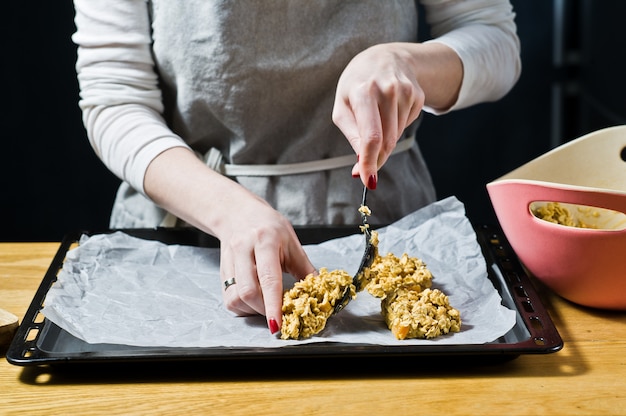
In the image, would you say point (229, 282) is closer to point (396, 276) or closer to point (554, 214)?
point (396, 276)

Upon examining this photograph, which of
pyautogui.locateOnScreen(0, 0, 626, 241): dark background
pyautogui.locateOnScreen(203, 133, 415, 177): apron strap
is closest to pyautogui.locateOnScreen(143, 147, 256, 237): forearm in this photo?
pyautogui.locateOnScreen(203, 133, 415, 177): apron strap

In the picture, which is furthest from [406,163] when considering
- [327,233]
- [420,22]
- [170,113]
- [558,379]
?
[420,22]

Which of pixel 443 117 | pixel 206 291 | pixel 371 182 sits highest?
pixel 371 182

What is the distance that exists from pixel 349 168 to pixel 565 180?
33 cm

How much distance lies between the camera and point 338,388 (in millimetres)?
746

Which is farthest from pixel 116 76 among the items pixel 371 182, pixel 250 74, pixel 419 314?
pixel 419 314

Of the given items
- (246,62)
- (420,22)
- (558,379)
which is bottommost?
(420,22)

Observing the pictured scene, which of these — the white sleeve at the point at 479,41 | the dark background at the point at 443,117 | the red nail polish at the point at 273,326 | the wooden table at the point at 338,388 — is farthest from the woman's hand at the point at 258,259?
the dark background at the point at 443,117

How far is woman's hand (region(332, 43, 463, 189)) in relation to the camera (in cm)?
88

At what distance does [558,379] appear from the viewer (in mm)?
759

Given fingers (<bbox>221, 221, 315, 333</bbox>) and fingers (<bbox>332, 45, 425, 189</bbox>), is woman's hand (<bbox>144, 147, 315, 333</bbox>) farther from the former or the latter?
fingers (<bbox>332, 45, 425, 189</bbox>)

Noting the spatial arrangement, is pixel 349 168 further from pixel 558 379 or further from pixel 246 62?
pixel 558 379

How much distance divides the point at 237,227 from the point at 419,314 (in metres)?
0.24

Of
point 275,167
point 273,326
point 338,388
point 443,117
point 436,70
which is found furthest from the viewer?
point 443,117
